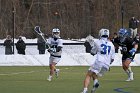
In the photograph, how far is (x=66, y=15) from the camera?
55.0 meters

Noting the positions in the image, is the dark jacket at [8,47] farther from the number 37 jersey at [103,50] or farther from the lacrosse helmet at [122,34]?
the number 37 jersey at [103,50]

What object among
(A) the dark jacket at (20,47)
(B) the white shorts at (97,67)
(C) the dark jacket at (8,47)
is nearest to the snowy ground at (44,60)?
(C) the dark jacket at (8,47)

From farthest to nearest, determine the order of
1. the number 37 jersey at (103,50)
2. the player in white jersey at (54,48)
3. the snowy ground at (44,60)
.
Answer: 1. the snowy ground at (44,60)
2. the player in white jersey at (54,48)
3. the number 37 jersey at (103,50)

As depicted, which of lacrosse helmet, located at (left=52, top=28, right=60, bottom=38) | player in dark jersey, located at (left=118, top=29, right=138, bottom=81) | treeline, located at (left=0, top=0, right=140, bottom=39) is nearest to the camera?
player in dark jersey, located at (left=118, top=29, right=138, bottom=81)

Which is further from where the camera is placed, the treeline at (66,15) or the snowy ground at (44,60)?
the treeline at (66,15)

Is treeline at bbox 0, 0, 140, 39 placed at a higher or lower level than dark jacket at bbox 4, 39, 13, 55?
higher

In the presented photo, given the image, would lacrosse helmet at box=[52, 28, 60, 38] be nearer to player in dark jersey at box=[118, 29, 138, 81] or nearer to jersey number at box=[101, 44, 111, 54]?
player in dark jersey at box=[118, 29, 138, 81]

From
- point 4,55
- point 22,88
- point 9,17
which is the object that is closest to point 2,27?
point 9,17

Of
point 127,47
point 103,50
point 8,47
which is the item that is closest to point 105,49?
point 103,50

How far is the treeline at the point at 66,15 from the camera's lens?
5119 centimetres

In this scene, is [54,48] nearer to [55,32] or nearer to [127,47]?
[55,32]

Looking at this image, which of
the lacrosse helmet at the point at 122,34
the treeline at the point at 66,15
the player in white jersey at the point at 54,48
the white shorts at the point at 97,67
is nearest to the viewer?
the white shorts at the point at 97,67

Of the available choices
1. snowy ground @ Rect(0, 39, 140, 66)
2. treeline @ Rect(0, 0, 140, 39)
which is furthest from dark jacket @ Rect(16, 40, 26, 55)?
treeline @ Rect(0, 0, 140, 39)

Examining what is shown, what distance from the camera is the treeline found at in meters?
51.2
